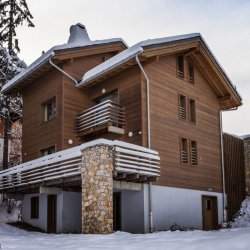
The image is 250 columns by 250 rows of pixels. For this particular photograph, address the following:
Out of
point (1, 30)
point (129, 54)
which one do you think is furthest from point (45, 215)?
point (1, 30)

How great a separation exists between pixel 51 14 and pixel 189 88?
24.8ft

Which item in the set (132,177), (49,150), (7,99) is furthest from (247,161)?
(7,99)

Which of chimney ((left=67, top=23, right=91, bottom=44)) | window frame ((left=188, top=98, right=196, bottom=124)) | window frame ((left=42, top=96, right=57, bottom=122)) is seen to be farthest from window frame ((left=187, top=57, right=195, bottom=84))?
window frame ((left=42, top=96, right=57, bottom=122))

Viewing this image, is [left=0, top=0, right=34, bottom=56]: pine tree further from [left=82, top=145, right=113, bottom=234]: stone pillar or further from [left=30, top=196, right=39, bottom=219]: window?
[left=82, top=145, right=113, bottom=234]: stone pillar

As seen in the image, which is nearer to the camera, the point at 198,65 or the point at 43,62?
the point at 43,62

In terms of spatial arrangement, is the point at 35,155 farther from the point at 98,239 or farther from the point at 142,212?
the point at 98,239

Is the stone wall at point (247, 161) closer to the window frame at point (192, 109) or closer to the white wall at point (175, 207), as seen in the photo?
the white wall at point (175, 207)

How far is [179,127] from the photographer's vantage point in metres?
19.5

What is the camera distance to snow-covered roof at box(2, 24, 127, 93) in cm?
1928

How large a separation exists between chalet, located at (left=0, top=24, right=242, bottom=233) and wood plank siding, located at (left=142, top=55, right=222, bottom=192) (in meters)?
0.05

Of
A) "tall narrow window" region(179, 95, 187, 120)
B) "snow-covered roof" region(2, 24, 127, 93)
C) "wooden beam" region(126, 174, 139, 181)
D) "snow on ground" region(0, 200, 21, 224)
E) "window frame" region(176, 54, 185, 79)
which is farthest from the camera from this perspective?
"snow on ground" region(0, 200, 21, 224)

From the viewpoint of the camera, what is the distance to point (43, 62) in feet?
65.1

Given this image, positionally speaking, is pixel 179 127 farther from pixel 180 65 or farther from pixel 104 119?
pixel 104 119

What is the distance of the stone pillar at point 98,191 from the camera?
14.4 metres
